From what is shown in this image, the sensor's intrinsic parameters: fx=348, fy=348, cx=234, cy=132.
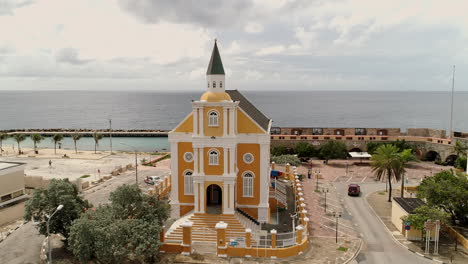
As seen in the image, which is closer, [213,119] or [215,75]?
[213,119]

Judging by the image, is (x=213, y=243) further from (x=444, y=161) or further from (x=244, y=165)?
(x=444, y=161)

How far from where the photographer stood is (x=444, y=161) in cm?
6669

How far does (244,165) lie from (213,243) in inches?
335

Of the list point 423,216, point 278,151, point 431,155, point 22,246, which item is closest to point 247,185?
point 423,216

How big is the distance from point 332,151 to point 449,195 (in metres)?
35.1

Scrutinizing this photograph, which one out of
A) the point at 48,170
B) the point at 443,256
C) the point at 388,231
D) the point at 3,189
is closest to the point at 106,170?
the point at 48,170

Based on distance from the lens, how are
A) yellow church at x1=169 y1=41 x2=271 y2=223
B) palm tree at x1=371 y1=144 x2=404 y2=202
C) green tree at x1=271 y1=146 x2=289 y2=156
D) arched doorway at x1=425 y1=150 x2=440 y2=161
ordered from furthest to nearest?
arched doorway at x1=425 y1=150 x2=440 y2=161 → green tree at x1=271 y1=146 x2=289 y2=156 → palm tree at x1=371 y1=144 x2=404 y2=202 → yellow church at x1=169 y1=41 x2=271 y2=223

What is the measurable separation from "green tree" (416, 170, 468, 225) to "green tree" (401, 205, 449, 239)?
1.83 metres

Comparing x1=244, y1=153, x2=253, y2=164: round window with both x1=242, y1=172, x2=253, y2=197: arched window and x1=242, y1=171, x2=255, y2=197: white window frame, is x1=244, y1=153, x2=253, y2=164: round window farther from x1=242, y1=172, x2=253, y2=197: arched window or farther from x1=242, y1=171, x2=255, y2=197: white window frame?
x1=242, y1=172, x2=253, y2=197: arched window

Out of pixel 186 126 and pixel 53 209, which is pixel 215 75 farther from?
pixel 53 209

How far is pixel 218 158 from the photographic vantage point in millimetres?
33594

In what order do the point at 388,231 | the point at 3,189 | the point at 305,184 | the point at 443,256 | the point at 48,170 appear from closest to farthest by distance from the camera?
1. the point at 443,256
2. the point at 388,231
3. the point at 3,189
4. the point at 305,184
5. the point at 48,170

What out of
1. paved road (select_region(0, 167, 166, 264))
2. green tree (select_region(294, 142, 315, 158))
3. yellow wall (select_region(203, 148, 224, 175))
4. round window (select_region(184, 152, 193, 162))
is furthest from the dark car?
paved road (select_region(0, 167, 166, 264))

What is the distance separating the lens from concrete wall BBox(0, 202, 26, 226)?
38688 millimetres
